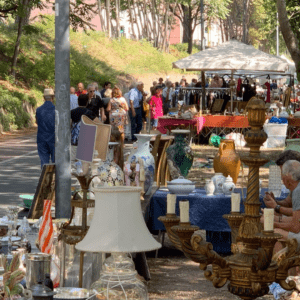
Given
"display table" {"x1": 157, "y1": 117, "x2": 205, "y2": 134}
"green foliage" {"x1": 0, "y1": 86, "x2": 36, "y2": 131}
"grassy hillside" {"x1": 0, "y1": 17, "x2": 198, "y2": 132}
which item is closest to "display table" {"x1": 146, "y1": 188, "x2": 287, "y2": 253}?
"display table" {"x1": 157, "y1": 117, "x2": 205, "y2": 134}

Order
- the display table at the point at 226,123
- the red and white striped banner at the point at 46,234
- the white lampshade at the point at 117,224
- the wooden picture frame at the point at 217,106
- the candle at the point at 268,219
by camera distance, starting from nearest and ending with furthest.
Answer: the white lampshade at the point at 117,224, the candle at the point at 268,219, the red and white striped banner at the point at 46,234, the display table at the point at 226,123, the wooden picture frame at the point at 217,106

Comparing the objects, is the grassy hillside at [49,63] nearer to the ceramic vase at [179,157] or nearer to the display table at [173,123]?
the display table at [173,123]

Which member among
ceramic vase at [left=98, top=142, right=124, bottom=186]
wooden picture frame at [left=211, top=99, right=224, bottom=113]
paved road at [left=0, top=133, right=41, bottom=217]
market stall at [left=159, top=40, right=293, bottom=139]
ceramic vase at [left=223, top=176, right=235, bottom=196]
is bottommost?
paved road at [left=0, top=133, right=41, bottom=217]

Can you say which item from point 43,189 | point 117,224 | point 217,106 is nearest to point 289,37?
point 217,106

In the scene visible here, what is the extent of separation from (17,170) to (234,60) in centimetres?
754

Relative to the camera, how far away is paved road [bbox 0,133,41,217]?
1194 cm

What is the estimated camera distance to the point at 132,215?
3537 millimetres

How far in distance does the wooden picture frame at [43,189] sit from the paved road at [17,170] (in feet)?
7.79

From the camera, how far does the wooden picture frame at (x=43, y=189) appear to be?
7.44m

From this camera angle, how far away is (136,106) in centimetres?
2086

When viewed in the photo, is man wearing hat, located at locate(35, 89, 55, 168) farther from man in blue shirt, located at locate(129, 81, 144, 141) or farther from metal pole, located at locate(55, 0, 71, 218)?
man in blue shirt, located at locate(129, 81, 144, 141)

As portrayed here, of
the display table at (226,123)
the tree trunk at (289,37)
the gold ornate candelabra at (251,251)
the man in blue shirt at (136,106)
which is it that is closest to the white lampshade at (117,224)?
the gold ornate candelabra at (251,251)

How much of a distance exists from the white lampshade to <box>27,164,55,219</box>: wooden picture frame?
3.94m

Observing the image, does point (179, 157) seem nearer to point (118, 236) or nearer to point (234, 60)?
point (118, 236)
